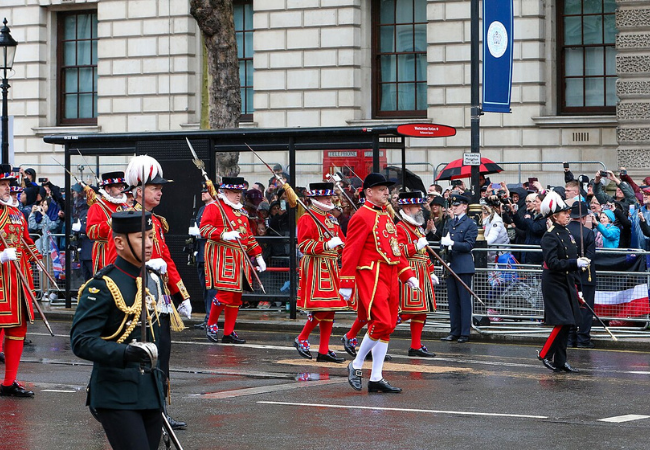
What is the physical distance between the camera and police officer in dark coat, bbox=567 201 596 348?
15227 millimetres

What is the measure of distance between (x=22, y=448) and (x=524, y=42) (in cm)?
1861

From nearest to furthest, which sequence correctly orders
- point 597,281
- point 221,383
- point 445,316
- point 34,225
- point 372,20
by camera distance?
point 221,383 → point 597,281 → point 445,316 → point 34,225 → point 372,20

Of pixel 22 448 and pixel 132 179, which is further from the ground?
pixel 132 179

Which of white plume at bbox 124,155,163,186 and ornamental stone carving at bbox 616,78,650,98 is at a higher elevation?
ornamental stone carving at bbox 616,78,650,98

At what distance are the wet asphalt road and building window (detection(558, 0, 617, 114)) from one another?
461 inches

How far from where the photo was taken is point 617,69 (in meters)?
24.5

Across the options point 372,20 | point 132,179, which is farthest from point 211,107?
point 132,179

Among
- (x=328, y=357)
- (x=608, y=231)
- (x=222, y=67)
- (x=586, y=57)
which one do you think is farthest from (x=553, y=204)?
(x=586, y=57)

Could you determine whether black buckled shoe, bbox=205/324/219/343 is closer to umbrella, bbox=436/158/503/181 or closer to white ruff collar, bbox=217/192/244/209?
white ruff collar, bbox=217/192/244/209

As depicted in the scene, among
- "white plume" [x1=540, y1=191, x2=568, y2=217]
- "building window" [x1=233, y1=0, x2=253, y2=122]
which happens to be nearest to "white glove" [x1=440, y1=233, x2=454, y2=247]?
"white plume" [x1=540, y1=191, x2=568, y2=217]

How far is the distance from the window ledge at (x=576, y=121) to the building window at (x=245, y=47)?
701 cm

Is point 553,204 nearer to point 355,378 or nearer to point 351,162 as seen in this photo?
point 355,378

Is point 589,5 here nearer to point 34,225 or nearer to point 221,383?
point 34,225

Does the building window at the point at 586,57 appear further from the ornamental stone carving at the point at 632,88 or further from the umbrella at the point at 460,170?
the umbrella at the point at 460,170
